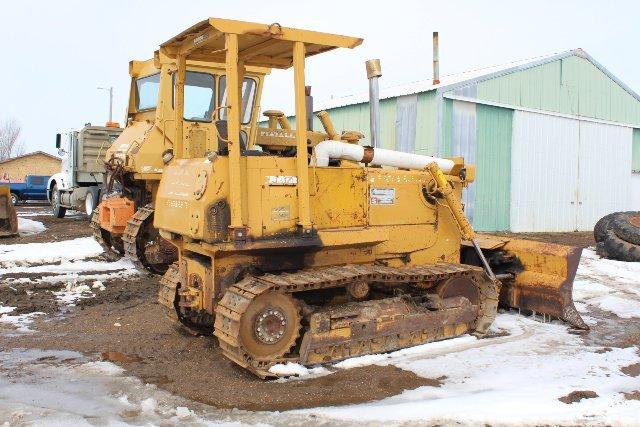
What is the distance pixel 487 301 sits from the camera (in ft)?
22.2

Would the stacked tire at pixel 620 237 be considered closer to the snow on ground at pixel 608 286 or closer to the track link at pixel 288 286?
the snow on ground at pixel 608 286

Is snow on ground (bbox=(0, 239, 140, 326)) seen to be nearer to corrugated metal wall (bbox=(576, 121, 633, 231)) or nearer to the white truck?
the white truck

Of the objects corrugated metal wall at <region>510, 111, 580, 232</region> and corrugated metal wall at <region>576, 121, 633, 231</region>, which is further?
corrugated metal wall at <region>576, 121, 633, 231</region>

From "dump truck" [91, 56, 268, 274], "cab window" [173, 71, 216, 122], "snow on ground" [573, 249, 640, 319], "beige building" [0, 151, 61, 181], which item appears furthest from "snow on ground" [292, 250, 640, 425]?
"beige building" [0, 151, 61, 181]

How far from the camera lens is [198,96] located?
382 inches

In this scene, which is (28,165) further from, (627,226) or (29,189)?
(627,226)

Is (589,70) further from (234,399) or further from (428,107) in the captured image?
(234,399)

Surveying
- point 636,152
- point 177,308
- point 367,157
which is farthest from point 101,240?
point 636,152

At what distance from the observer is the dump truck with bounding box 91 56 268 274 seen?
30.0ft

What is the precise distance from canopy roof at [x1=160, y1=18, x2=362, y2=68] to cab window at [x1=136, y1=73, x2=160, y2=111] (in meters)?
4.16

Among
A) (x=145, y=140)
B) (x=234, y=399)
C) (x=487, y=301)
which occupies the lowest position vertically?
(x=234, y=399)

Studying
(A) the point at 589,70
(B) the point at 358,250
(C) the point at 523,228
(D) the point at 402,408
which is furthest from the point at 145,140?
(A) the point at 589,70

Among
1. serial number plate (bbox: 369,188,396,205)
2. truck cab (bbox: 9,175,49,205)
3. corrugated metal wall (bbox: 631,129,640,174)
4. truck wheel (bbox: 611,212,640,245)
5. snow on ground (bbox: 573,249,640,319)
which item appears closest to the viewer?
serial number plate (bbox: 369,188,396,205)

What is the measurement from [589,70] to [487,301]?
1584 centimetres
